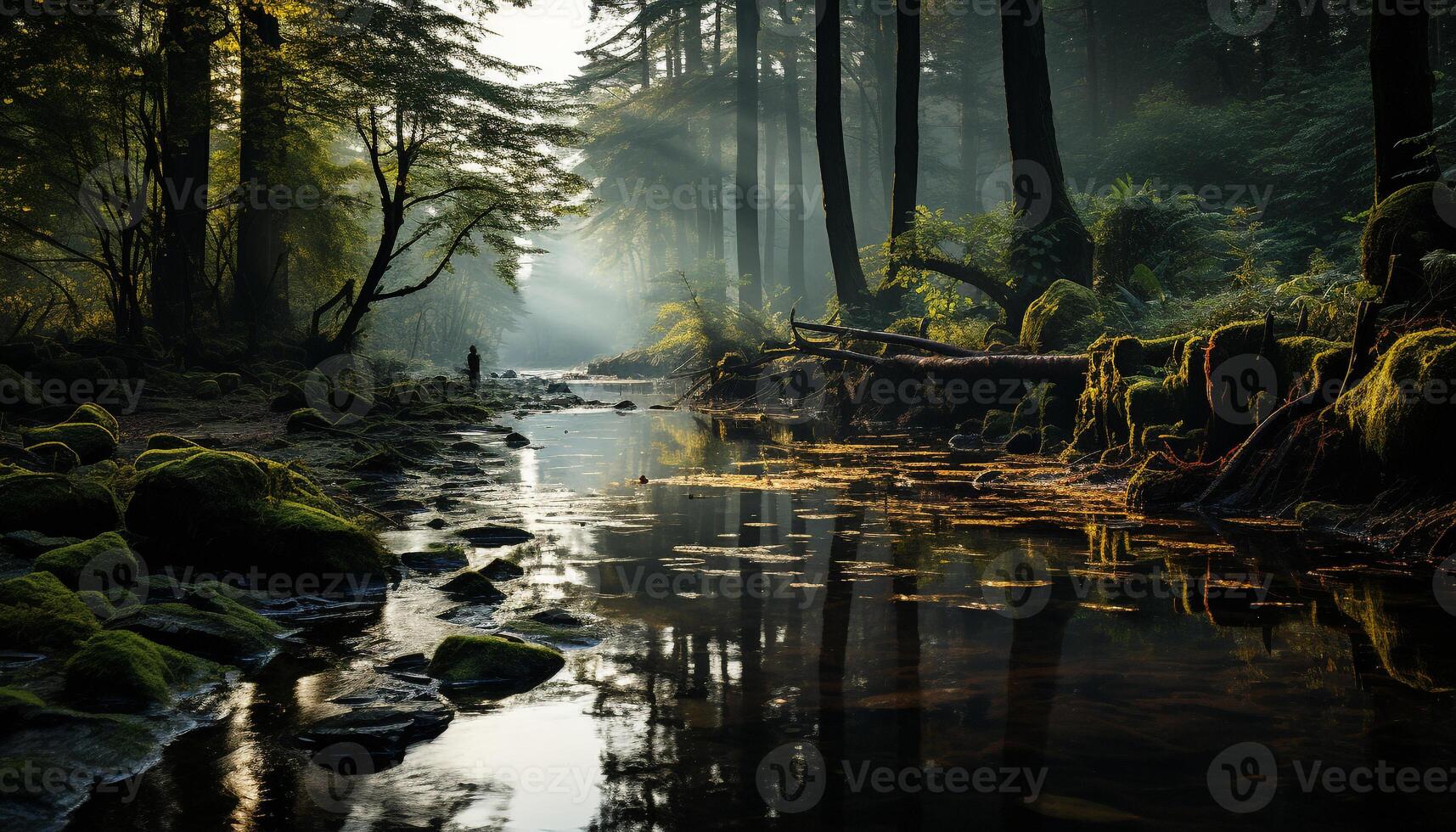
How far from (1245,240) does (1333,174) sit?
14.6ft

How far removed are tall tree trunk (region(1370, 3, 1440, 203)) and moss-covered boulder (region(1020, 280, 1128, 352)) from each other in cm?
447

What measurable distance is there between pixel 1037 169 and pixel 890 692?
38.5 feet

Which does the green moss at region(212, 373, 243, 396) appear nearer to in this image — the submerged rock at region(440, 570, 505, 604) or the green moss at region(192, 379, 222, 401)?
the green moss at region(192, 379, 222, 401)

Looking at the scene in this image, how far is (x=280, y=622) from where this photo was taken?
14.8 feet

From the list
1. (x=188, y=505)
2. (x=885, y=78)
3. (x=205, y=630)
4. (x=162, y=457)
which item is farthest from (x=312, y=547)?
(x=885, y=78)

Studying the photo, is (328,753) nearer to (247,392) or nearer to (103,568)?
(103,568)

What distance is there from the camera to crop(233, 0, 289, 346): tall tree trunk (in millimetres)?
15930

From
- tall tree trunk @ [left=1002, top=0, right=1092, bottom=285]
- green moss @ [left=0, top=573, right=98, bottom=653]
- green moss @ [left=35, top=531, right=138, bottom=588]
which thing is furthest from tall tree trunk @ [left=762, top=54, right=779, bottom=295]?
green moss @ [left=0, top=573, right=98, bottom=653]

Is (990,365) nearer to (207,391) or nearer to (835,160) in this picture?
(835,160)

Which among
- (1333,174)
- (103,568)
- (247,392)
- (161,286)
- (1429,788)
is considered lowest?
(1429,788)

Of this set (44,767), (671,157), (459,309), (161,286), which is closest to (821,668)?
(44,767)

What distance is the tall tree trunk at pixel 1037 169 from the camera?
44.8ft

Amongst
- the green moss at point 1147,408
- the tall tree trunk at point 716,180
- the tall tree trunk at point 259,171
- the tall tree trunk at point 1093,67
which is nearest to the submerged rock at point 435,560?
the green moss at point 1147,408

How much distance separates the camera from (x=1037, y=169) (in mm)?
13672
